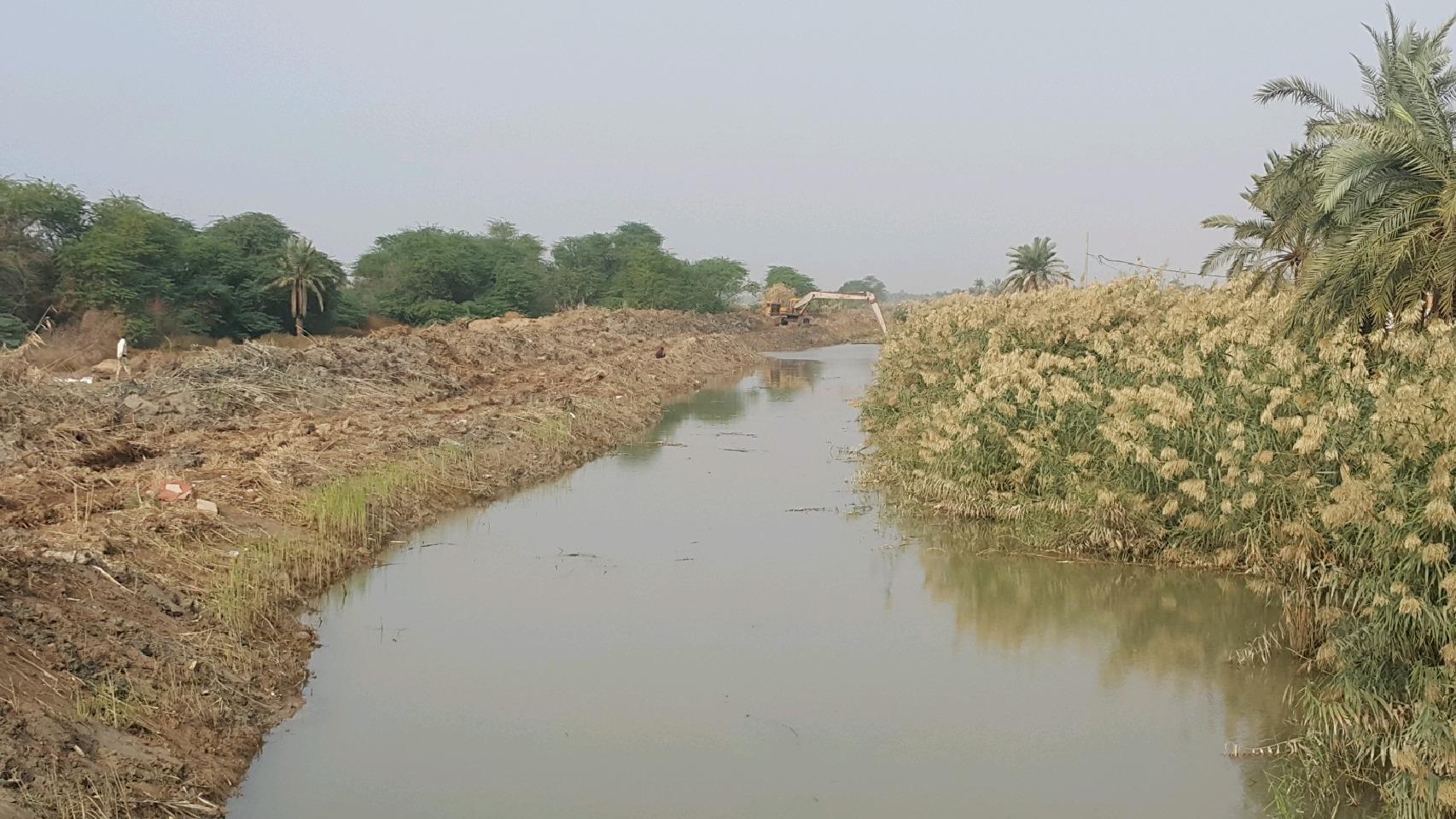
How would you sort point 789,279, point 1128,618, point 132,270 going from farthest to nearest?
point 789,279 < point 132,270 < point 1128,618

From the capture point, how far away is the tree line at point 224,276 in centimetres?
2769

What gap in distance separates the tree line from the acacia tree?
0.12 ft

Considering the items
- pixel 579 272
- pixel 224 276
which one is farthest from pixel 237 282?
pixel 579 272

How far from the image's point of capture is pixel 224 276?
3203 centimetres

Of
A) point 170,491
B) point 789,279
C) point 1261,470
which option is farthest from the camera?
point 789,279

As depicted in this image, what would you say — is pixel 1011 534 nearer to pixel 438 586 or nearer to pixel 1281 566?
pixel 1281 566

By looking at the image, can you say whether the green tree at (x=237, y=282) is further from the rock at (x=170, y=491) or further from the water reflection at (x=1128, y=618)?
the water reflection at (x=1128, y=618)

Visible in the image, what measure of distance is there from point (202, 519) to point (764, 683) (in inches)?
187

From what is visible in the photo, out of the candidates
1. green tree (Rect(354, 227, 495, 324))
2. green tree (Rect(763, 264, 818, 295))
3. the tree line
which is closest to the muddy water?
the tree line

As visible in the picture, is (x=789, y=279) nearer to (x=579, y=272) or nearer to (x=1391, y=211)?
(x=579, y=272)

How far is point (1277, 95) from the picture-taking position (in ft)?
37.1

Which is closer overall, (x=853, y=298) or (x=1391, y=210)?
(x=1391, y=210)

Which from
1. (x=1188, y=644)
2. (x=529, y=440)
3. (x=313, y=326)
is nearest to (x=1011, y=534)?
(x=1188, y=644)

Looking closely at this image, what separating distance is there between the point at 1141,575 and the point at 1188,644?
4.78 feet
